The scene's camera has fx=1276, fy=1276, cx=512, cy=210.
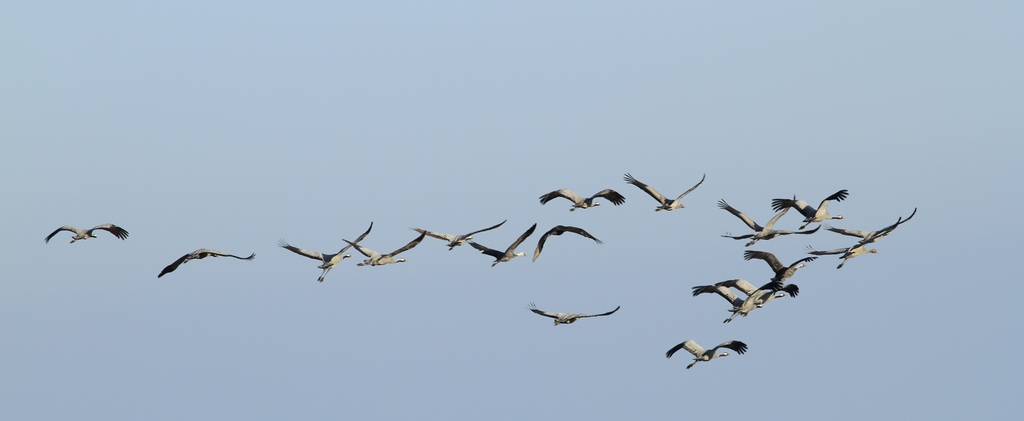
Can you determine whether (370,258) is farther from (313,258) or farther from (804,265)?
(804,265)

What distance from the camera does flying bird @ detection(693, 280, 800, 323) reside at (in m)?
49.5

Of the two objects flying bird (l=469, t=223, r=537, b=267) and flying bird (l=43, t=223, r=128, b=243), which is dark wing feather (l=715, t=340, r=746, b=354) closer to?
flying bird (l=469, t=223, r=537, b=267)

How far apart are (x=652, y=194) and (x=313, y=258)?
48.1 ft

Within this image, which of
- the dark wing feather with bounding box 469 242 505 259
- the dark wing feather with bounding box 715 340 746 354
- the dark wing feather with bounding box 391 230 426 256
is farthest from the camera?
the dark wing feather with bounding box 469 242 505 259

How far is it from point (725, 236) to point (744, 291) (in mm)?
2977

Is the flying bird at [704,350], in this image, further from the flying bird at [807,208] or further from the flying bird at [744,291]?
the flying bird at [807,208]

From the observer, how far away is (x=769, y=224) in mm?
53625

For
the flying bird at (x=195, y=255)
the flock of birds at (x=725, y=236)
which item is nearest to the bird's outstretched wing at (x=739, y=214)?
the flock of birds at (x=725, y=236)

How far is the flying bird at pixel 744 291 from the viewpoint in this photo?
4953 centimetres

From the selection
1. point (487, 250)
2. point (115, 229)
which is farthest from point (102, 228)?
point (487, 250)

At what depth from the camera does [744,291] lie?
5053cm

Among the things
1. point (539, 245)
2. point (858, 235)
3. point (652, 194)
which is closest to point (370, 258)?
point (539, 245)

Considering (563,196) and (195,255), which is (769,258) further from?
(195,255)

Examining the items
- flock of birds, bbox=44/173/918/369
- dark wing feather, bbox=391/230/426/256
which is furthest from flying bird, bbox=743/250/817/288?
dark wing feather, bbox=391/230/426/256
